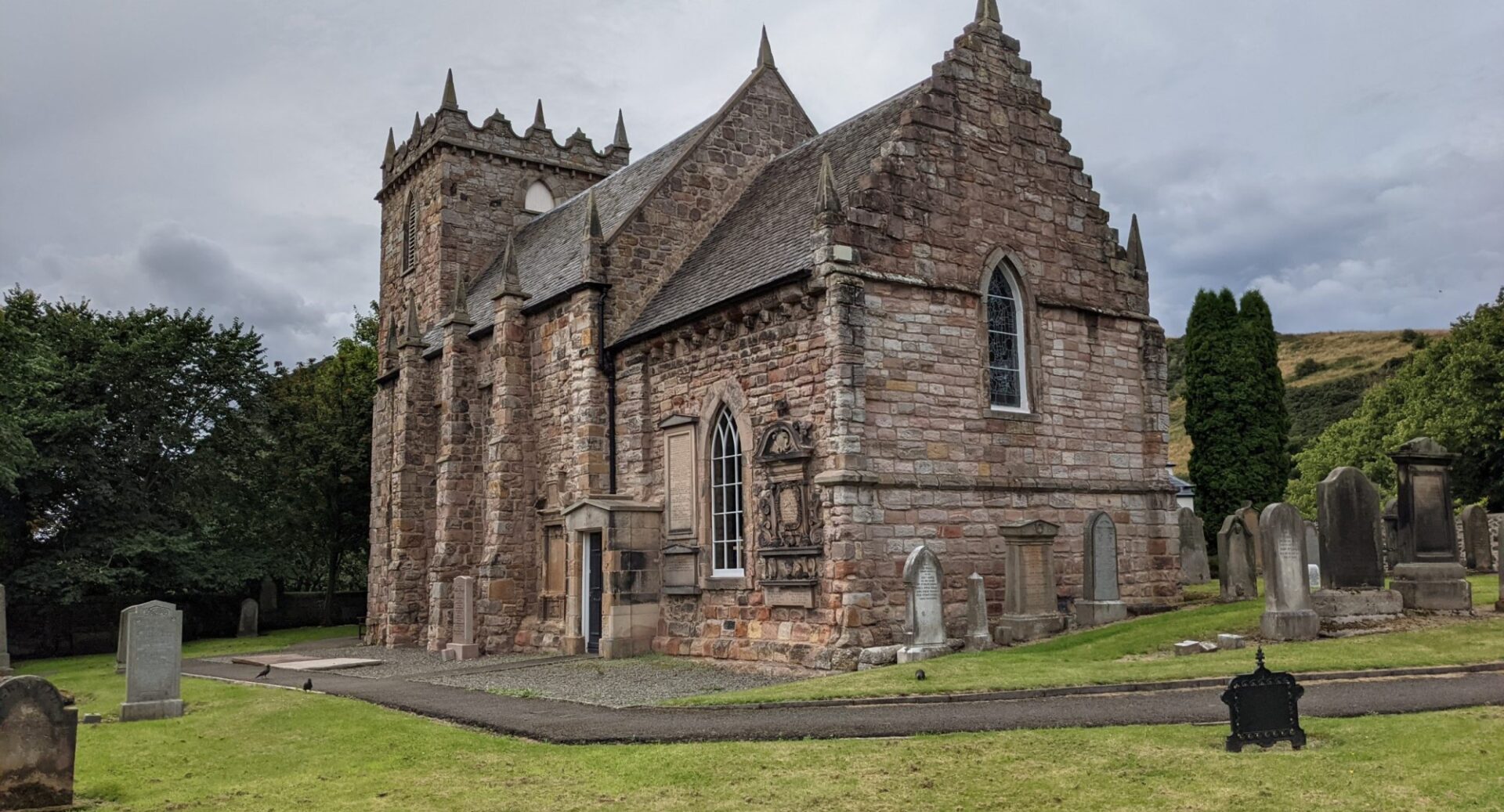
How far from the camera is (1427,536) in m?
16.8

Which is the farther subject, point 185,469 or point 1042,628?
point 185,469

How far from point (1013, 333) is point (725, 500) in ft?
18.6

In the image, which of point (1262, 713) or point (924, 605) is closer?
point (1262, 713)

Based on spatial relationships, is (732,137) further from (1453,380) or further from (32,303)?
(1453,380)

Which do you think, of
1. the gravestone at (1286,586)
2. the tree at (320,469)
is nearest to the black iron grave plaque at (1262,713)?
the gravestone at (1286,586)

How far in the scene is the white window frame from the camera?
760 inches

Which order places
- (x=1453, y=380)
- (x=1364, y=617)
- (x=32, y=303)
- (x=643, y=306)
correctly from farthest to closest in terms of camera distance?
(x=1453, y=380) < (x=32, y=303) < (x=643, y=306) < (x=1364, y=617)

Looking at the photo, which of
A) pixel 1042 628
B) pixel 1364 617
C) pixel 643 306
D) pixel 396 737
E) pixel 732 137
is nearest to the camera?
pixel 396 737

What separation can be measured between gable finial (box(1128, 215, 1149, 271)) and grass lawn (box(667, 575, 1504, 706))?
738 centimetres

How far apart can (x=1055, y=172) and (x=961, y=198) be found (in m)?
2.56

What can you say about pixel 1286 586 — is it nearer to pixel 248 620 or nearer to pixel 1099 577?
pixel 1099 577

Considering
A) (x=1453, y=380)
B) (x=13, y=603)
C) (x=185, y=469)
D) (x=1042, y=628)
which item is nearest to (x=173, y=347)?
(x=185, y=469)

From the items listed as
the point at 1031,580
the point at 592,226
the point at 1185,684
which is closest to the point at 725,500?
the point at 1031,580

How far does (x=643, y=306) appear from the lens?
908 inches
